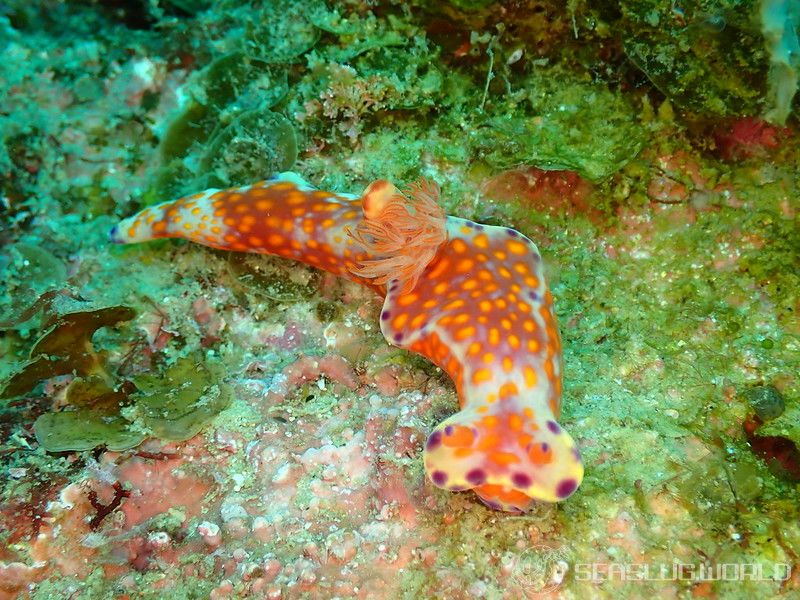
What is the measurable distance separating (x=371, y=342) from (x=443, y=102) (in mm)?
1786

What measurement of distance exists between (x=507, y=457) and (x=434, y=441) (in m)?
0.33

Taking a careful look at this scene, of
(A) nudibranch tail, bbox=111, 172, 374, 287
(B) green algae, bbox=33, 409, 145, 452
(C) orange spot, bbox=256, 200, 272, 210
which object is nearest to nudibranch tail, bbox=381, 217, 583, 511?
(A) nudibranch tail, bbox=111, 172, 374, 287

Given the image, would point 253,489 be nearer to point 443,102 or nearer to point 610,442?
point 610,442

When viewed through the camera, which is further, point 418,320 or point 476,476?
point 418,320

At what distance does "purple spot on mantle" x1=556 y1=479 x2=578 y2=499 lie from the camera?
2.42m

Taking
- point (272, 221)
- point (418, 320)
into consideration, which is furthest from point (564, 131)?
point (272, 221)

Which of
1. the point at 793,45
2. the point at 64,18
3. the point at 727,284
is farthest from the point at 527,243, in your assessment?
the point at 64,18

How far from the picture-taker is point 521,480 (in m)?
2.46

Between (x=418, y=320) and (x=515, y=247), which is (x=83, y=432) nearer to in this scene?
(x=418, y=320)

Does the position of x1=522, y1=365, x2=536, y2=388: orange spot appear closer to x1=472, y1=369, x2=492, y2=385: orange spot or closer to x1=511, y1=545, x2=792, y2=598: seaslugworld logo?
x1=472, y1=369, x2=492, y2=385: orange spot

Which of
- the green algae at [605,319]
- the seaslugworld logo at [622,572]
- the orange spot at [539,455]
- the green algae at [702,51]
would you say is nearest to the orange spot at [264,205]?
the green algae at [605,319]

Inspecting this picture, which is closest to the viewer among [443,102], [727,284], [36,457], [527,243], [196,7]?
[36,457]

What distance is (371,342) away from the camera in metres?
3.56

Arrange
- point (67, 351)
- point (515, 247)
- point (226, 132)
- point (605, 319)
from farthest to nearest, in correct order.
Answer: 1. point (226, 132)
2. point (605, 319)
3. point (67, 351)
4. point (515, 247)
